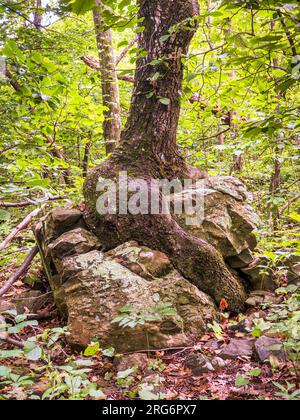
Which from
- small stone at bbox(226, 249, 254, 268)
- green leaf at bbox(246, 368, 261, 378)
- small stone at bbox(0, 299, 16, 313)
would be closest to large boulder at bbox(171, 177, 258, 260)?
small stone at bbox(226, 249, 254, 268)

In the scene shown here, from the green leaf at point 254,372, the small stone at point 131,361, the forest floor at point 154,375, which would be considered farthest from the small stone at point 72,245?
the green leaf at point 254,372

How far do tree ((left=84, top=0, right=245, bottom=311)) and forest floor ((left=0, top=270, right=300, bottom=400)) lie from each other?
2.64ft

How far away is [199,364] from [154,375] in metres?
0.43

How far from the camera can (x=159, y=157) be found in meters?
4.66

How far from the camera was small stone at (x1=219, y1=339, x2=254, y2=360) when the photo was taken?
3.14m

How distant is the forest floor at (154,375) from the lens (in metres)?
2.49

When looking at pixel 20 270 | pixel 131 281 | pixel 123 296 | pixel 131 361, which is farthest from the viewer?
pixel 20 270

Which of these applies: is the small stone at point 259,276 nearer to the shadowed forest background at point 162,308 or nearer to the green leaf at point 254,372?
the shadowed forest background at point 162,308

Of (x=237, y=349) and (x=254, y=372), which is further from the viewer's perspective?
(x=237, y=349)

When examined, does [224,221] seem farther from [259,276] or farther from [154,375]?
[154,375]

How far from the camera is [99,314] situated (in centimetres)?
351

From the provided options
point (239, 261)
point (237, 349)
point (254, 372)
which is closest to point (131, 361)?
point (237, 349)
